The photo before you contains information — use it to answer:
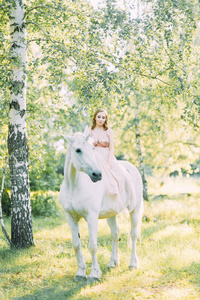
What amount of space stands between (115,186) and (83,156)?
3.87 ft

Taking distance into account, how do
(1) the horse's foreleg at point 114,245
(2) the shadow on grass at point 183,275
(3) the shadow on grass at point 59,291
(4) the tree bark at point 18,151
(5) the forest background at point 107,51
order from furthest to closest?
(4) the tree bark at point 18,151 → (5) the forest background at point 107,51 → (1) the horse's foreleg at point 114,245 → (2) the shadow on grass at point 183,275 → (3) the shadow on grass at point 59,291

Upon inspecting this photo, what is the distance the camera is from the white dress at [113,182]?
5.35 metres

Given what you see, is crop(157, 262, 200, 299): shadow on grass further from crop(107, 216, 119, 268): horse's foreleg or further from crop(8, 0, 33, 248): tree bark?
crop(8, 0, 33, 248): tree bark

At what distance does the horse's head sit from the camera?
14.2ft

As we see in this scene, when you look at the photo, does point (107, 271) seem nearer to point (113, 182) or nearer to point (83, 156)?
point (113, 182)

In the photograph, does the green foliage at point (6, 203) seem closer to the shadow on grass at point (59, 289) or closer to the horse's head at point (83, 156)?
the shadow on grass at point (59, 289)

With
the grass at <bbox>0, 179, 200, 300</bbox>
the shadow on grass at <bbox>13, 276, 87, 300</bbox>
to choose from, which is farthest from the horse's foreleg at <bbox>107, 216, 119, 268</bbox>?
the shadow on grass at <bbox>13, 276, 87, 300</bbox>

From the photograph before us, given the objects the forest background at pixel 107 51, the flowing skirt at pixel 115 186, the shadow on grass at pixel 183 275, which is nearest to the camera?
the shadow on grass at pixel 183 275

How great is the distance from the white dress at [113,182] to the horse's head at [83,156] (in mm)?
685

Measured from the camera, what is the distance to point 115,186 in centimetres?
539

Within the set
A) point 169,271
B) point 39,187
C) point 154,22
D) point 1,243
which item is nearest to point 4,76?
point 154,22

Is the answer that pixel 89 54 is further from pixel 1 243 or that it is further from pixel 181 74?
pixel 1 243

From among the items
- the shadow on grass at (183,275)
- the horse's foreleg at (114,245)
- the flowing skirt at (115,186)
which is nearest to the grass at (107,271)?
the shadow on grass at (183,275)

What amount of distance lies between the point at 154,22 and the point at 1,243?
6193 mm
